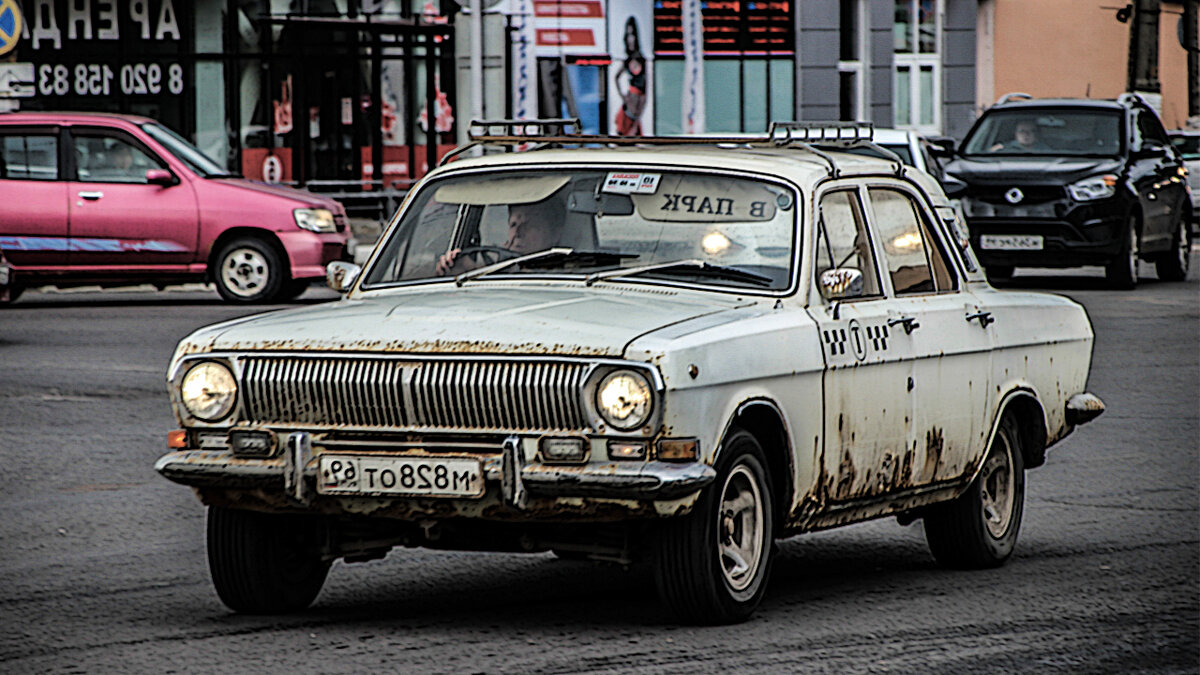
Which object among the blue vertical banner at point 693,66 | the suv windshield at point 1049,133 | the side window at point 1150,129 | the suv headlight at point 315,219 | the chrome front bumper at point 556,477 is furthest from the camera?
the blue vertical banner at point 693,66

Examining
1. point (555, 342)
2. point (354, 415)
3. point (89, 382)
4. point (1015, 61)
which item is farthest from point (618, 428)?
point (1015, 61)

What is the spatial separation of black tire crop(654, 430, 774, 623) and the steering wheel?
51.4 inches

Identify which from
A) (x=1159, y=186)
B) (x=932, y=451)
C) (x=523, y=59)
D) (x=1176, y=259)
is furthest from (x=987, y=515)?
(x=523, y=59)

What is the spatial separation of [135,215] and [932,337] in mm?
13905

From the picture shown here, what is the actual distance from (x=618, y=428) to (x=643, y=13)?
33.3 metres

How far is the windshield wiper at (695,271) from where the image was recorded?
6.85m

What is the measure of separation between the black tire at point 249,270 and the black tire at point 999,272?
7.88 metres

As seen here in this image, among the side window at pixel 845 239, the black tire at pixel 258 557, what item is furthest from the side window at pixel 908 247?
the black tire at pixel 258 557

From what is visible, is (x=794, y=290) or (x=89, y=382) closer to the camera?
(x=794, y=290)

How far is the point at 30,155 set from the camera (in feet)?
67.1

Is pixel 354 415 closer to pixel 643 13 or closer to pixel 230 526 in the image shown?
pixel 230 526

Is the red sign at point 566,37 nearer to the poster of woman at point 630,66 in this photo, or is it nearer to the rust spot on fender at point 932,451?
the poster of woman at point 630,66

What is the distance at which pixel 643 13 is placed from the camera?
1519 inches

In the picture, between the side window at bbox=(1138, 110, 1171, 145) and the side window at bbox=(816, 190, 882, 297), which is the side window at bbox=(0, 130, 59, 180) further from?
the side window at bbox=(816, 190, 882, 297)
